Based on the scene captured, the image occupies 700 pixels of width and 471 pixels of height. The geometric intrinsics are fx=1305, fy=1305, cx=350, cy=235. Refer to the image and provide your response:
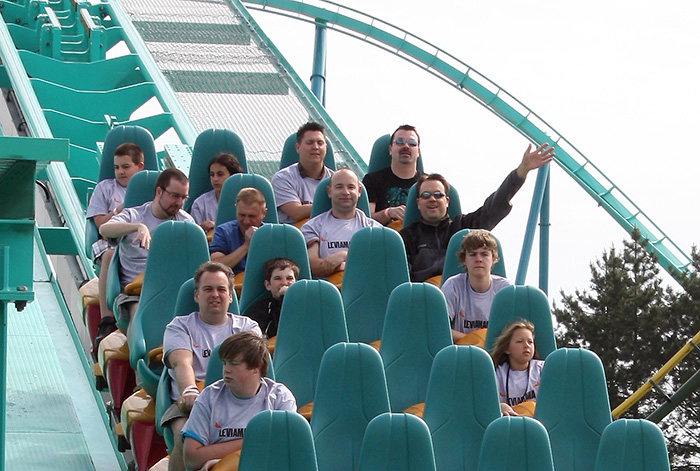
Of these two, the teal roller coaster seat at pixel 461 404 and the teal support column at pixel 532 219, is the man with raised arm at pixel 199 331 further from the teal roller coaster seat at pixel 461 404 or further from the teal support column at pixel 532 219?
the teal support column at pixel 532 219

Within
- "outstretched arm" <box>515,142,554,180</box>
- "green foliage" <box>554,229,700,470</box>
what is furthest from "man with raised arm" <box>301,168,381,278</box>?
"green foliage" <box>554,229,700,470</box>

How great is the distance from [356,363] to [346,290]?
1075mm

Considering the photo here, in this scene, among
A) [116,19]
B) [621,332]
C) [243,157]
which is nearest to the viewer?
[243,157]

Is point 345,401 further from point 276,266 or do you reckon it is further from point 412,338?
point 276,266

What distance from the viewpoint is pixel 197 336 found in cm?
435

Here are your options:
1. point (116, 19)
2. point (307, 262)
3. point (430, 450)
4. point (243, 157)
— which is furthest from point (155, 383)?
point (116, 19)

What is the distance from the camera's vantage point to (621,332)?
23.4 meters

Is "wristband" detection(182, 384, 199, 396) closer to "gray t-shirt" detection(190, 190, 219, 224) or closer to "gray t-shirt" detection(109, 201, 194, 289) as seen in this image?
"gray t-shirt" detection(109, 201, 194, 289)

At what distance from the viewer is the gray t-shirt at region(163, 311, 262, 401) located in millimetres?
4332

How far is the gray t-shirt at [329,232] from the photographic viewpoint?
552 centimetres

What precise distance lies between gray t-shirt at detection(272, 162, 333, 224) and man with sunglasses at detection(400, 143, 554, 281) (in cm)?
70

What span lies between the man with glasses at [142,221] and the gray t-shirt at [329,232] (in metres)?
0.53

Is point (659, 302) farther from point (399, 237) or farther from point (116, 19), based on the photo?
point (399, 237)

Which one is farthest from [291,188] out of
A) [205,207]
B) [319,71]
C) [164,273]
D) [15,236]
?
[319,71]
